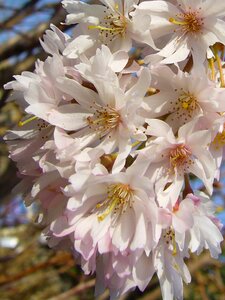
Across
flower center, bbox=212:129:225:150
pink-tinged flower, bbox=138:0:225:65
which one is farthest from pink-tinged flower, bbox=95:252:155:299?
pink-tinged flower, bbox=138:0:225:65

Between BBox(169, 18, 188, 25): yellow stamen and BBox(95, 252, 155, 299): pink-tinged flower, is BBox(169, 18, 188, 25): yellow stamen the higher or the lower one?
the higher one

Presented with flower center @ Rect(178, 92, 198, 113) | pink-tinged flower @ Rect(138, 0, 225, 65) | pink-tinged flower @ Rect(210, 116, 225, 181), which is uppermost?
pink-tinged flower @ Rect(138, 0, 225, 65)

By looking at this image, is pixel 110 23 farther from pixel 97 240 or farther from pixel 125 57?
pixel 97 240

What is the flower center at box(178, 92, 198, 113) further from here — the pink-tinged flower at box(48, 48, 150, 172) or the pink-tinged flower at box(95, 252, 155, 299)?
the pink-tinged flower at box(95, 252, 155, 299)

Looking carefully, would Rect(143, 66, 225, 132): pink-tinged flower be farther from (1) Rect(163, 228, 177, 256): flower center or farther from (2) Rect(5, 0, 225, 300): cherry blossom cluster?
(1) Rect(163, 228, 177, 256): flower center

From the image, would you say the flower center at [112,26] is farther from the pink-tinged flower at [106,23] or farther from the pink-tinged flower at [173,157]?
the pink-tinged flower at [173,157]

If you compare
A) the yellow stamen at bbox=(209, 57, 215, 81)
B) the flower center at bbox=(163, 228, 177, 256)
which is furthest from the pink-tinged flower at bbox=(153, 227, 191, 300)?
the yellow stamen at bbox=(209, 57, 215, 81)
